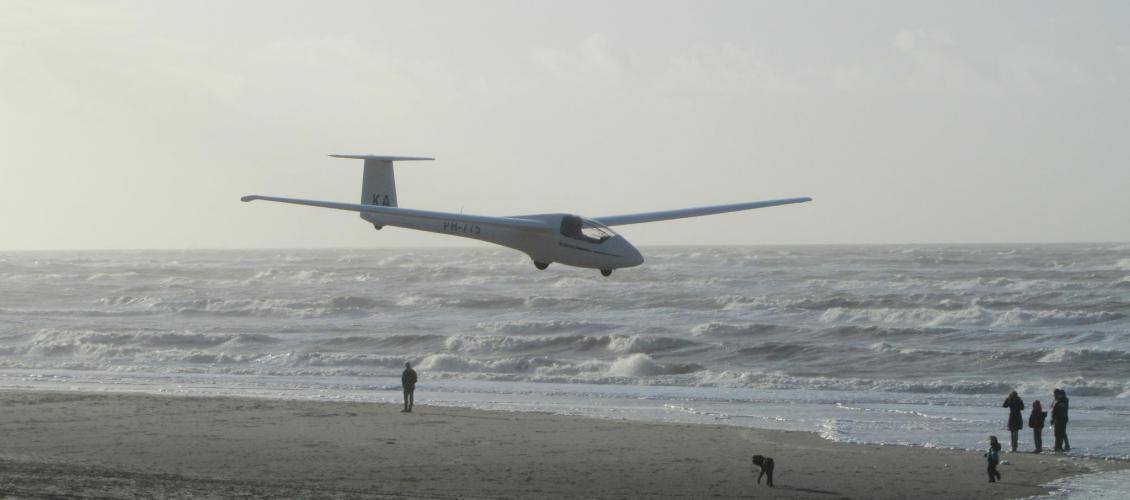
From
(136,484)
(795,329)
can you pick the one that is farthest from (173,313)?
(136,484)

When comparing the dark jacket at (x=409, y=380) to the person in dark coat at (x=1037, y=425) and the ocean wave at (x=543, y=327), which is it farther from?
the ocean wave at (x=543, y=327)

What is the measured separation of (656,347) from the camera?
4609 cm

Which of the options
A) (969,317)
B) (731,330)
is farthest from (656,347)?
(969,317)

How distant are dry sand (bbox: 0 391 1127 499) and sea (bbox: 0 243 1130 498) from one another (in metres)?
1.86

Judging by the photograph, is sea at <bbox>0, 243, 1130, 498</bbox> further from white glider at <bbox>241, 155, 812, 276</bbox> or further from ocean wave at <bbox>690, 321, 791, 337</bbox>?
white glider at <bbox>241, 155, 812, 276</bbox>

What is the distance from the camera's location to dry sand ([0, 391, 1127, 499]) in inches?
747

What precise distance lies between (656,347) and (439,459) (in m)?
24.7

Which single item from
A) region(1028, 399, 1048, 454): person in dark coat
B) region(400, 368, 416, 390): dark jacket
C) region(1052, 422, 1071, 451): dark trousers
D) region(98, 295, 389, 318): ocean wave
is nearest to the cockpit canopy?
region(400, 368, 416, 390): dark jacket

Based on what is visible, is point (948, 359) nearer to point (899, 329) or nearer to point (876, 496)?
point (899, 329)

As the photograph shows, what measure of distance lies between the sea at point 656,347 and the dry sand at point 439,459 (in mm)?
1863

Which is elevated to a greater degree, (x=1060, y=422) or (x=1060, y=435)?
(x=1060, y=422)

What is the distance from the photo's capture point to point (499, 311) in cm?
6431

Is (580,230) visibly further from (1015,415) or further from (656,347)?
(656,347)

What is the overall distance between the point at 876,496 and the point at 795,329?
32.8 m
